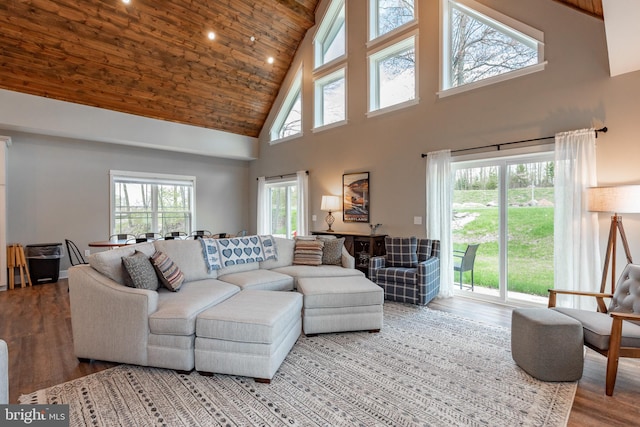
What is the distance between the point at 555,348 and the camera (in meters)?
2.32

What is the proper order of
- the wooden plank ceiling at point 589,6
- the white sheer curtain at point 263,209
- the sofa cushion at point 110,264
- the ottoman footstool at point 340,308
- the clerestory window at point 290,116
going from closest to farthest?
the sofa cushion at point 110,264 < the ottoman footstool at point 340,308 < the wooden plank ceiling at point 589,6 < the clerestory window at point 290,116 < the white sheer curtain at point 263,209

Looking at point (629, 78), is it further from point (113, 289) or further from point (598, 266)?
point (113, 289)

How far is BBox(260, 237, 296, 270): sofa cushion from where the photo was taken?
14.6ft

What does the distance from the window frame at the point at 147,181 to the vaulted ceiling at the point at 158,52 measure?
4.44 ft

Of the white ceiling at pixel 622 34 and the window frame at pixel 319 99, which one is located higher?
the window frame at pixel 319 99

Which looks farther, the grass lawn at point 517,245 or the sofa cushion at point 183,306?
the grass lawn at point 517,245

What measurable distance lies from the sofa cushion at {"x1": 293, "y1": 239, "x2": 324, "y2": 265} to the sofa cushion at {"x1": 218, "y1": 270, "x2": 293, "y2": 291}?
0.57 meters

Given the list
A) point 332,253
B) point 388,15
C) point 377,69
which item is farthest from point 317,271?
point 388,15

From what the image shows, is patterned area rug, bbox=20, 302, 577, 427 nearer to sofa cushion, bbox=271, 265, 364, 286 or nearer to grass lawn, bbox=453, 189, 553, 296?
sofa cushion, bbox=271, 265, 364, 286

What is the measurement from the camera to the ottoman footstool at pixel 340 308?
10.5 ft

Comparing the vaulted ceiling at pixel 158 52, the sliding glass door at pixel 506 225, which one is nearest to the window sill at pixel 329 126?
the vaulted ceiling at pixel 158 52

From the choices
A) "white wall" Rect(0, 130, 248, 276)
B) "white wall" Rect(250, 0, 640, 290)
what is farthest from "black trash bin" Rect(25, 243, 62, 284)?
"white wall" Rect(250, 0, 640, 290)

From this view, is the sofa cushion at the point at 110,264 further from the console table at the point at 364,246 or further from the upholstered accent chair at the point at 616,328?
the upholstered accent chair at the point at 616,328

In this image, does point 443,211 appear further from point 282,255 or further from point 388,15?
point 388,15
